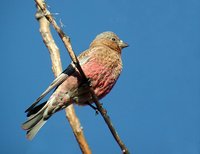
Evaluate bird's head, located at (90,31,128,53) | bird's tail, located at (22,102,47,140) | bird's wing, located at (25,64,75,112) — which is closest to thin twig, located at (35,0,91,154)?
bird's wing, located at (25,64,75,112)

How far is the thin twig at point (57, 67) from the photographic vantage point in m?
3.89

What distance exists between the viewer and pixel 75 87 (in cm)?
462

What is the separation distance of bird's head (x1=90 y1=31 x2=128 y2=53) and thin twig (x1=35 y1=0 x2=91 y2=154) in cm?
111

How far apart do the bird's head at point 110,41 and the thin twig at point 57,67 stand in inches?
Result: 43.7

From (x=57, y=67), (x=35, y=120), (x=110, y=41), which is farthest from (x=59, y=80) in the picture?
(x=110, y=41)

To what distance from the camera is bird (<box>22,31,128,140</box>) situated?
4594 mm

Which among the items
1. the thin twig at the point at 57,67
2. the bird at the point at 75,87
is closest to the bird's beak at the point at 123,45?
the bird at the point at 75,87

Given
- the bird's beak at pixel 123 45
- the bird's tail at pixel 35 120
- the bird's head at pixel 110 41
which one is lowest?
the bird's tail at pixel 35 120

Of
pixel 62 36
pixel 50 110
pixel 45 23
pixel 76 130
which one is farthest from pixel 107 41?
pixel 62 36

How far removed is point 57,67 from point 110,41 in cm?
152

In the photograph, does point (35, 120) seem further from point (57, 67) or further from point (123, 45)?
point (123, 45)

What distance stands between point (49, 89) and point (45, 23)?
100cm

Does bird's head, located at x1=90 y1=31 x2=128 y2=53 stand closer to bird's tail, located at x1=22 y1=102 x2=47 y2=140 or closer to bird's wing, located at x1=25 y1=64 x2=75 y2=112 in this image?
bird's wing, located at x1=25 y1=64 x2=75 y2=112

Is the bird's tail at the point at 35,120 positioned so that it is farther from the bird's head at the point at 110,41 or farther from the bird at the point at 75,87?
the bird's head at the point at 110,41
